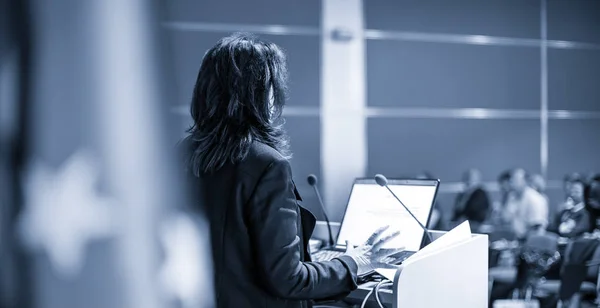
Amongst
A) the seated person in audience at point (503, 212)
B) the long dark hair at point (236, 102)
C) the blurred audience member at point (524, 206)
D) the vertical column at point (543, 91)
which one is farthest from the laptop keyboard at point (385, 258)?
the vertical column at point (543, 91)

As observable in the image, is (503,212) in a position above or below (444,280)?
below

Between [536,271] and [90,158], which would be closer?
[90,158]

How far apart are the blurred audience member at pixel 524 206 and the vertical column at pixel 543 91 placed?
66.2 inches

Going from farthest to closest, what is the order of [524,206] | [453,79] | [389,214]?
[453,79] < [524,206] < [389,214]

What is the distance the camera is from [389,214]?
6.66 feet

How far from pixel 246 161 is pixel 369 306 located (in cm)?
96

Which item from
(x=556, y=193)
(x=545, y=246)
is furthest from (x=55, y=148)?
(x=556, y=193)

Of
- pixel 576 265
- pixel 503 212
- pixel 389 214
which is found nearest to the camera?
pixel 389 214

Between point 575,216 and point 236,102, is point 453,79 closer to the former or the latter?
point 575,216

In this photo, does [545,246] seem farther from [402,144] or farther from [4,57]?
[4,57]

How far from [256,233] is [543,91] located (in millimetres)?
7435

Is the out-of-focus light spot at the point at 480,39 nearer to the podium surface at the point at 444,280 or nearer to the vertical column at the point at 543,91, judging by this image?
the vertical column at the point at 543,91

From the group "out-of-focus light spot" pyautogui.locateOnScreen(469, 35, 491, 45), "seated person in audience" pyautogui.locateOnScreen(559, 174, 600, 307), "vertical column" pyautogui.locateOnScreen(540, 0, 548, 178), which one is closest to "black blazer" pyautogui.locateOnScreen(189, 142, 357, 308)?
"seated person in audience" pyautogui.locateOnScreen(559, 174, 600, 307)

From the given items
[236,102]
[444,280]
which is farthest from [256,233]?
[444,280]
